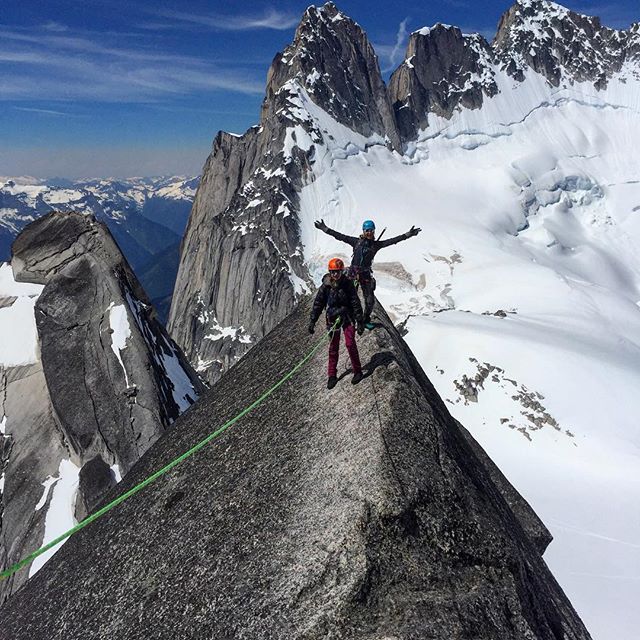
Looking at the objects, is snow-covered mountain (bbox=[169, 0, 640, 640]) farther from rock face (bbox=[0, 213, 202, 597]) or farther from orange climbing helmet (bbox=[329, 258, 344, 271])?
orange climbing helmet (bbox=[329, 258, 344, 271])

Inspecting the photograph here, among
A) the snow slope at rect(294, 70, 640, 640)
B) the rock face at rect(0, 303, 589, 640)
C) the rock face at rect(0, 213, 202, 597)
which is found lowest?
the snow slope at rect(294, 70, 640, 640)

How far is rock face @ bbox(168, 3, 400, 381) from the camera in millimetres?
140125

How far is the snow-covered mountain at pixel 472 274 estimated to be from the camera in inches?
2152

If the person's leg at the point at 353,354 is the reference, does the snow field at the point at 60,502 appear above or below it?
below

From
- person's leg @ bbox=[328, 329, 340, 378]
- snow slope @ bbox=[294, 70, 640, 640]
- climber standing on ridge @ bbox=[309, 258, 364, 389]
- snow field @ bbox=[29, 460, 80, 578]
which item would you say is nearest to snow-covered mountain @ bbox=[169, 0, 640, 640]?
snow slope @ bbox=[294, 70, 640, 640]

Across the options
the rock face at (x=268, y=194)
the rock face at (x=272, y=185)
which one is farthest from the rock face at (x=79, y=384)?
the rock face at (x=268, y=194)

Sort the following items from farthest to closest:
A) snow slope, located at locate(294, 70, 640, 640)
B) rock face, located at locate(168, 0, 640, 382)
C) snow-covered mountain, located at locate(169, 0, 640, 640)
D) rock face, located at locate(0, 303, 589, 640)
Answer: rock face, located at locate(168, 0, 640, 382)
snow-covered mountain, located at locate(169, 0, 640, 640)
snow slope, located at locate(294, 70, 640, 640)
rock face, located at locate(0, 303, 589, 640)

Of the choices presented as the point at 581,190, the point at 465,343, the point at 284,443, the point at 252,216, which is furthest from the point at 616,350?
the point at 581,190

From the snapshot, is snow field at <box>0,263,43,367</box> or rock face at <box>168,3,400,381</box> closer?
snow field at <box>0,263,43,367</box>

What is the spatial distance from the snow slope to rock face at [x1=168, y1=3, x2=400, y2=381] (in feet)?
20.9

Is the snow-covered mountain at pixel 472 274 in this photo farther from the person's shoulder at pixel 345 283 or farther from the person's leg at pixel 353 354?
the person's shoulder at pixel 345 283

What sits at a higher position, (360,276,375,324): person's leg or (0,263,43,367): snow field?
(360,276,375,324): person's leg

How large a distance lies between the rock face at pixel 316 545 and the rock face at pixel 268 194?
12045 centimetres

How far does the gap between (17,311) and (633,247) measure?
619ft
